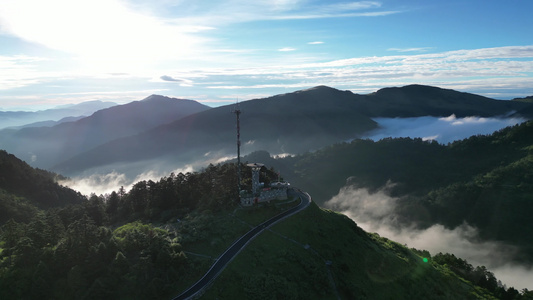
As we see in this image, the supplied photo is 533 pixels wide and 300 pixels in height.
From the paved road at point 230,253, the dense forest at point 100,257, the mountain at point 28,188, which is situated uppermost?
the dense forest at point 100,257

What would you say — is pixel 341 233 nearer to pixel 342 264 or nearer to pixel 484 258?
pixel 342 264

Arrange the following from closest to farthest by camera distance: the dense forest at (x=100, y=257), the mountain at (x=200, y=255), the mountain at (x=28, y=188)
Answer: the dense forest at (x=100, y=257)
the mountain at (x=200, y=255)
the mountain at (x=28, y=188)

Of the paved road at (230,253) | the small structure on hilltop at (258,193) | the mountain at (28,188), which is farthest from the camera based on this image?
the mountain at (28,188)

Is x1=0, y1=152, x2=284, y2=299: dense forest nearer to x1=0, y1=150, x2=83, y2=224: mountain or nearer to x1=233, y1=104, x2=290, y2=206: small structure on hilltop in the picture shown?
x1=233, y1=104, x2=290, y2=206: small structure on hilltop

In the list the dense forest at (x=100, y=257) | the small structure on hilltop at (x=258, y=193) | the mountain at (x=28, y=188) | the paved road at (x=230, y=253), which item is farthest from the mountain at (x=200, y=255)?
the mountain at (x=28, y=188)

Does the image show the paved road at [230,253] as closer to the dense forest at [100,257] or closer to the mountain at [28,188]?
the dense forest at [100,257]

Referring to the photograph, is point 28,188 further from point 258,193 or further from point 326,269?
point 326,269

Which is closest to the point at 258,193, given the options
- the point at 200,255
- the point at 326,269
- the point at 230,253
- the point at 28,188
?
the point at 230,253

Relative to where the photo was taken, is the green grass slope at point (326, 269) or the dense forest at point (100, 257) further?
the green grass slope at point (326, 269)
